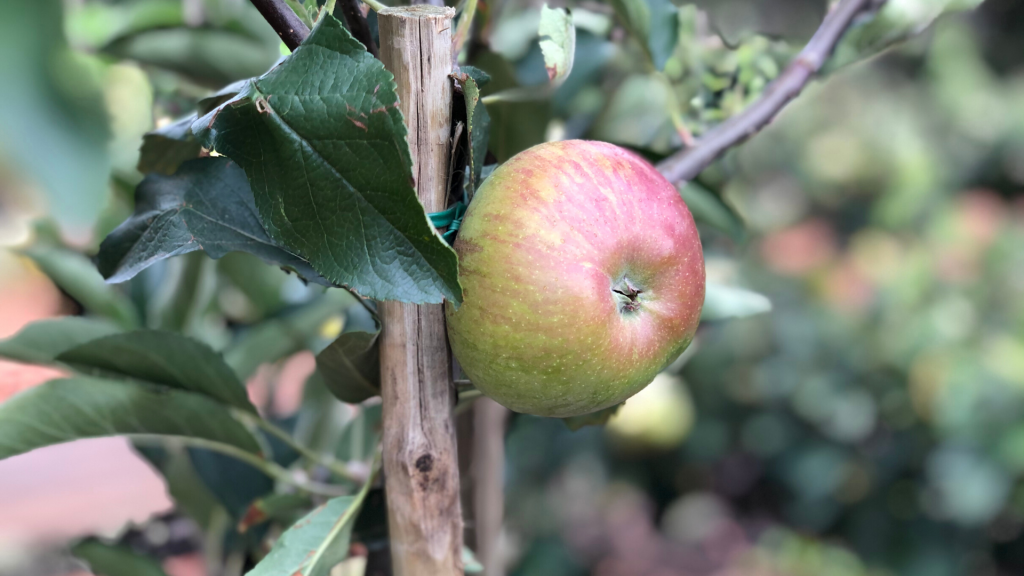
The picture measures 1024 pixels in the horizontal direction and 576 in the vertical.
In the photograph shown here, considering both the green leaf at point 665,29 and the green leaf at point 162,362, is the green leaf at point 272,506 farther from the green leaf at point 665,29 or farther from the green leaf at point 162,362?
the green leaf at point 665,29

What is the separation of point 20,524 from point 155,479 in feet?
1.03

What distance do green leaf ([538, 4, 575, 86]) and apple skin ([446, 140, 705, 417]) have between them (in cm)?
5

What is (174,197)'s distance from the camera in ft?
1.23

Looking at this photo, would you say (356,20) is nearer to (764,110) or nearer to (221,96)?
(221,96)

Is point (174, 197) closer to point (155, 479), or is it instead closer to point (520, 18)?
point (520, 18)

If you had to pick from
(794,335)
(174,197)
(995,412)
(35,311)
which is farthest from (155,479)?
(995,412)

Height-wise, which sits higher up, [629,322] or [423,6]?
[423,6]

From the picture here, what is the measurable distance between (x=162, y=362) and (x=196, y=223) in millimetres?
155

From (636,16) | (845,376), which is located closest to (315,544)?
(636,16)

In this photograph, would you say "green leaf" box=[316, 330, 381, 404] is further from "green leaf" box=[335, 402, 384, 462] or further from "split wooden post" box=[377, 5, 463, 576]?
"green leaf" box=[335, 402, 384, 462]

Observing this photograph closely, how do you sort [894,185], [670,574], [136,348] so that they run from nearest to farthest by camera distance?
[136,348]
[894,185]
[670,574]

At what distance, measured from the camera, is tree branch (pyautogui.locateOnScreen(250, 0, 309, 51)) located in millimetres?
307

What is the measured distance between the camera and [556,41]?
37cm

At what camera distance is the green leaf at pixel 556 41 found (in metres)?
0.36
